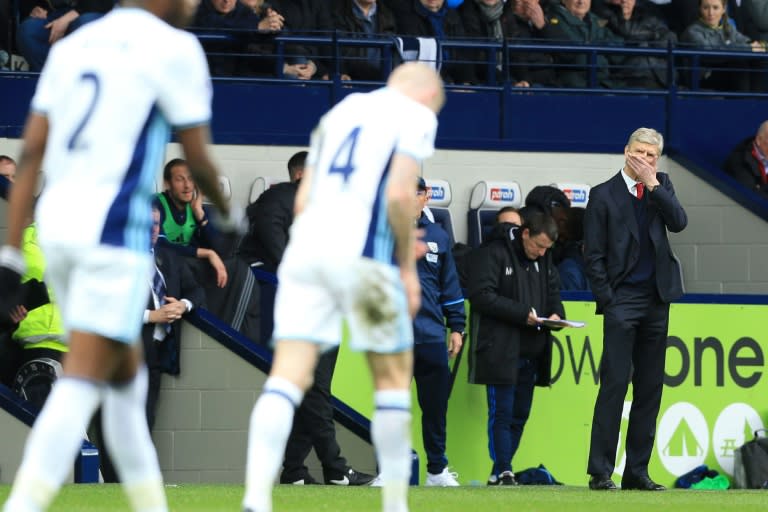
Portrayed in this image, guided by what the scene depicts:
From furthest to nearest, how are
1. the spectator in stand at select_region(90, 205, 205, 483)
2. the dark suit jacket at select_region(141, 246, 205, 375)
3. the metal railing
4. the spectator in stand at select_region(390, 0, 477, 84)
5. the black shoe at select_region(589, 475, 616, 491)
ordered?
the spectator in stand at select_region(390, 0, 477, 84) < the metal railing < the dark suit jacket at select_region(141, 246, 205, 375) < the spectator in stand at select_region(90, 205, 205, 483) < the black shoe at select_region(589, 475, 616, 491)

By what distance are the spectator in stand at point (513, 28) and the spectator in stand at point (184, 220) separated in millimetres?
5245

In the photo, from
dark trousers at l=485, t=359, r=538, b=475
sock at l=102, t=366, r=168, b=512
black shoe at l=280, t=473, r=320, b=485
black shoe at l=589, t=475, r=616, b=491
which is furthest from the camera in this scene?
dark trousers at l=485, t=359, r=538, b=475

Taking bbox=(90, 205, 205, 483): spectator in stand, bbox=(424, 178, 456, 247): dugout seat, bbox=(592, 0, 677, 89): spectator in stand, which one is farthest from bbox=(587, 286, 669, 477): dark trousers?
bbox=(592, 0, 677, 89): spectator in stand

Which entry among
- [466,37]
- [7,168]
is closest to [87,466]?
[7,168]

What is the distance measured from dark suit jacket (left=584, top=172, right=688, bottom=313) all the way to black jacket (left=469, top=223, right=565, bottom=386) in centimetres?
170

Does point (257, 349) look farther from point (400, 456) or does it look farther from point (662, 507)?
point (400, 456)

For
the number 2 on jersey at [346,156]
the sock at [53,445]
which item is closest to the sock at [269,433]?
the number 2 on jersey at [346,156]

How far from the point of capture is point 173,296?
12.4 metres

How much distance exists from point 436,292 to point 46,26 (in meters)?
4.99

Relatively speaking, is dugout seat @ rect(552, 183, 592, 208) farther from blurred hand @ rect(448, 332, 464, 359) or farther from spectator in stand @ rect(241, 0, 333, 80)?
blurred hand @ rect(448, 332, 464, 359)

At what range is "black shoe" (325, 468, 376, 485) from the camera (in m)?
→ 12.4

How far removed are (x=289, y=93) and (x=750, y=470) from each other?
18.4 feet

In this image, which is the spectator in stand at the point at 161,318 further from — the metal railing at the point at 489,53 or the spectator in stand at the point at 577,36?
the spectator in stand at the point at 577,36

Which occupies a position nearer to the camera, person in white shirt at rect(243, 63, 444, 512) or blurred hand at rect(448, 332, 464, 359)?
person in white shirt at rect(243, 63, 444, 512)
